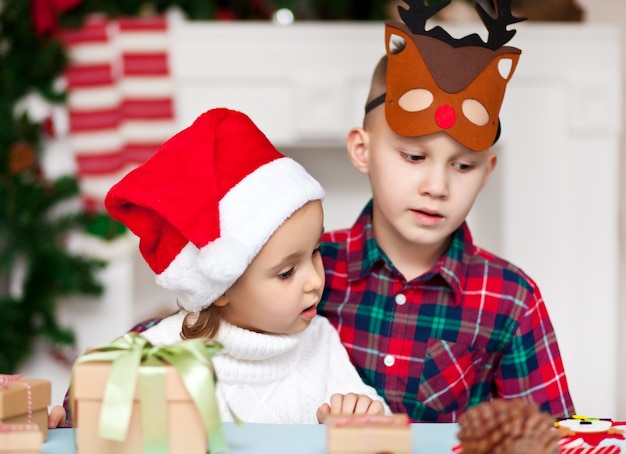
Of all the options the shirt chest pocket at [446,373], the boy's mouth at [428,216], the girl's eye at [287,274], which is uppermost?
the boy's mouth at [428,216]

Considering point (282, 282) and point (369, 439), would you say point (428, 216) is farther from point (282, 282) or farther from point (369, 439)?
point (369, 439)

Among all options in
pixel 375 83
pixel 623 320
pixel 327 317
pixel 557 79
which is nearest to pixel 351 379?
pixel 327 317

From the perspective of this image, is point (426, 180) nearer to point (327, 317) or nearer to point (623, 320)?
point (327, 317)

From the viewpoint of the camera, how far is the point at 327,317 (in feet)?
4.66

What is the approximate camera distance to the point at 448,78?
1.23 meters

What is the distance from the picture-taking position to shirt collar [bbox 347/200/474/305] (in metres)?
1.36

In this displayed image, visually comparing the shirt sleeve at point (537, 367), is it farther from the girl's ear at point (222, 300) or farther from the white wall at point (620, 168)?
the white wall at point (620, 168)

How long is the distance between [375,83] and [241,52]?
1.13 m

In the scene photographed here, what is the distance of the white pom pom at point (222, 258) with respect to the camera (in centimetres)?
105

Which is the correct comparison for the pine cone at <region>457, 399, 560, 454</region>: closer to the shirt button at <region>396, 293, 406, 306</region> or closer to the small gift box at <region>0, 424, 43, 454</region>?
the small gift box at <region>0, 424, 43, 454</region>

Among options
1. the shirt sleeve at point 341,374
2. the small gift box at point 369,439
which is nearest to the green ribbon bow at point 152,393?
the small gift box at point 369,439

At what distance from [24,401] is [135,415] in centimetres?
14

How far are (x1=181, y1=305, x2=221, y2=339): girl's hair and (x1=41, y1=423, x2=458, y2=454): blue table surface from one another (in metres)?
0.21

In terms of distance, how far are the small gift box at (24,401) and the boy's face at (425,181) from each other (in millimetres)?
607
